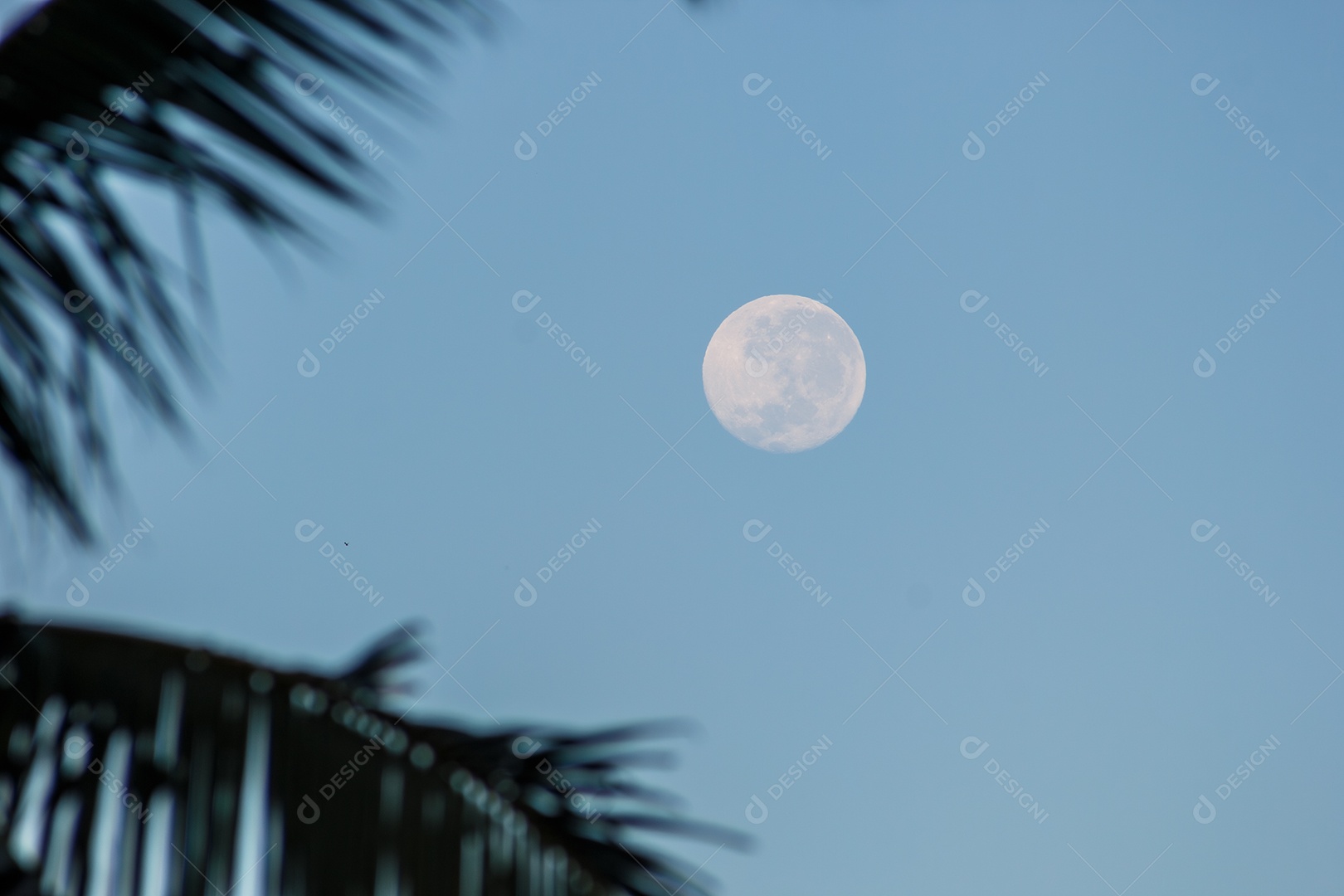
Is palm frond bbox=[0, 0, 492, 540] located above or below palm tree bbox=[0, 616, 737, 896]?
above

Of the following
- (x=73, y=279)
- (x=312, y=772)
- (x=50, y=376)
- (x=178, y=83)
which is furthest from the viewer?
(x=312, y=772)

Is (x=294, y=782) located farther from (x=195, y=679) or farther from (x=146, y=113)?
(x=146, y=113)

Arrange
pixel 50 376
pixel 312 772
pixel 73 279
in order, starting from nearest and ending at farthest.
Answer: pixel 73 279 < pixel 50 376 < pixel 312 772

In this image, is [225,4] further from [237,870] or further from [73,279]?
[237,870]

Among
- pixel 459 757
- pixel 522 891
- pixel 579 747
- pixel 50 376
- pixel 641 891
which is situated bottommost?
pixel 641 891

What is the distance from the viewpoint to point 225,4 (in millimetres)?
1729

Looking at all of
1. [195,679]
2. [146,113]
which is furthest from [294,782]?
[146,113]

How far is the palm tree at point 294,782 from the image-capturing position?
1.92 meters

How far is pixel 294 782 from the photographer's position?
6.97 ft

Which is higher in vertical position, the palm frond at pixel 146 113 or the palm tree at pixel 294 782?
the palm frond at pixel 146 113

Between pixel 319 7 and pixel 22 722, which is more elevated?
pixel 319 7

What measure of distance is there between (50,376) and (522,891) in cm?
135

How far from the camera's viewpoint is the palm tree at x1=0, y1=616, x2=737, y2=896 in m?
1.92

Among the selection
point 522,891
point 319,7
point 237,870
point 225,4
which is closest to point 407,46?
point 319,7
